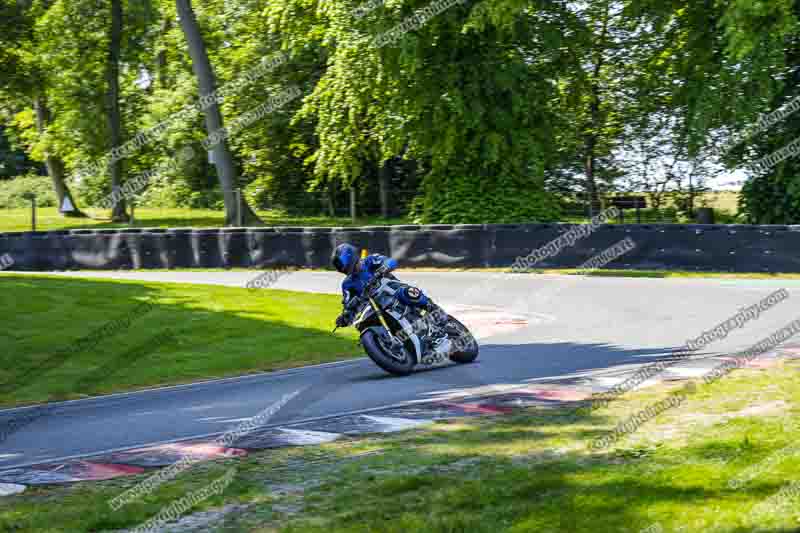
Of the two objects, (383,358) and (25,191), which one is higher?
(25,191)

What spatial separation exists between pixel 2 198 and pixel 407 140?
31.7 metres

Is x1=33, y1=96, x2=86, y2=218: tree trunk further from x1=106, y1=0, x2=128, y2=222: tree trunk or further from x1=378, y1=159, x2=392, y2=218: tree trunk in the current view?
x1=378, y1=159, x2=392, y2=218: tree trunk

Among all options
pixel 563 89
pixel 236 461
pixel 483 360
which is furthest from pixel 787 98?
pixel 236 461

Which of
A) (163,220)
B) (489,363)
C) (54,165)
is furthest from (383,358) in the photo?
(54,165)

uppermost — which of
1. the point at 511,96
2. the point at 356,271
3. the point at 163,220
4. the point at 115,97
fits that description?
the point at 115,97

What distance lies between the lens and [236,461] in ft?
29.4

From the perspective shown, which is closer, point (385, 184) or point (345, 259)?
point (345, 259)

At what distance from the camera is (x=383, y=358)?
1285 centimetres

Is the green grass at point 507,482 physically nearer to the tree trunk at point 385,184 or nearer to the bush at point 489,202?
the bush at point 489,202

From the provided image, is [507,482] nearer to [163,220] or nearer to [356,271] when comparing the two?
[356,271]

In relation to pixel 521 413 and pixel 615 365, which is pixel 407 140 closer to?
pixel 615 365

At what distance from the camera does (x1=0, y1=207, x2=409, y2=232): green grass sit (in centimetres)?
3578

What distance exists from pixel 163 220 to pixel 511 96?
1716 centimetres

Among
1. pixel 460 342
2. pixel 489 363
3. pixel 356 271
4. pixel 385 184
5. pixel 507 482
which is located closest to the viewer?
pixel 507 482
